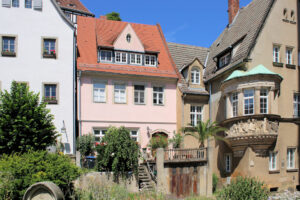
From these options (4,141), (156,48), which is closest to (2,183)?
(4,141)

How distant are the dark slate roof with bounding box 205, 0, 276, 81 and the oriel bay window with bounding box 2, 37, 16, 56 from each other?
14.0 meters

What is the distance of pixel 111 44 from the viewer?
24.5 meters

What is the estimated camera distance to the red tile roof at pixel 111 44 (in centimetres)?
2366

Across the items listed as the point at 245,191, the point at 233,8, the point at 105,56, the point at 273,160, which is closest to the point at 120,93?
the point at 105,56

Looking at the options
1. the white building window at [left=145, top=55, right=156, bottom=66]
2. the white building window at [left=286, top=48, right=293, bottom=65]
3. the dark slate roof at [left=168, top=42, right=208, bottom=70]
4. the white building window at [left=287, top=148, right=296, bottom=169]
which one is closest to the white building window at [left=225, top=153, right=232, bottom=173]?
the white building window at [left=287, top=148, right=296, bottom=169]

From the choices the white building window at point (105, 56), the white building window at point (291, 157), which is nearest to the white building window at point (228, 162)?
the white building window at point (291, 157)

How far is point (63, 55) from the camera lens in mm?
21734

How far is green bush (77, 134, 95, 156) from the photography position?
21.3 m

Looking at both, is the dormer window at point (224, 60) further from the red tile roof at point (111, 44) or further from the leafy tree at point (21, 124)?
the leafy tree at point (21, 124)

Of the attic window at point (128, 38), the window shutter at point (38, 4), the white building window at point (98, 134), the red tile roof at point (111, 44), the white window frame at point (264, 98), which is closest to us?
the white window frame at point (264, 98)

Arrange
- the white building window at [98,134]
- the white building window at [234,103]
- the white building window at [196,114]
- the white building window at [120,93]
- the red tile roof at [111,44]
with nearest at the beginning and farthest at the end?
the white building window at [234,103] < the white building window at [98,134] < the red tile roof at [111,44] < the white building window at [120,93] < the white building window at [196,114]

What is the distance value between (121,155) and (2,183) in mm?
6324

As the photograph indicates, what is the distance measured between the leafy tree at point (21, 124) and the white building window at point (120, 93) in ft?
21.4

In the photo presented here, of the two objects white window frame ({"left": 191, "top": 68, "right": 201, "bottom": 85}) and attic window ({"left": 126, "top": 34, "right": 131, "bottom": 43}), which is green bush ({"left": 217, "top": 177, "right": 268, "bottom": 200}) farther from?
attic window ({"left": 126, "top": 34, "right": 131, "bottom": 43})
